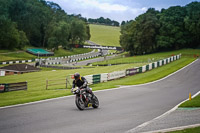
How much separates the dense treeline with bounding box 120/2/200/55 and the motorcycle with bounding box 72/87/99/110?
80684mm

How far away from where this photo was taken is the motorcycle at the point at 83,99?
1362 cm

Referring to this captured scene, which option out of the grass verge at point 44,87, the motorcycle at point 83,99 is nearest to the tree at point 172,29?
the grass verge at point 44,87

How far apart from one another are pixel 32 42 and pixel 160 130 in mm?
112632

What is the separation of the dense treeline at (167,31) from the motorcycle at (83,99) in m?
80.7

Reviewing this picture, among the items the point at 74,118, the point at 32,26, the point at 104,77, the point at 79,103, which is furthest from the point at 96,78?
the point at 32,26

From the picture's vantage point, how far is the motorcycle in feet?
44.7

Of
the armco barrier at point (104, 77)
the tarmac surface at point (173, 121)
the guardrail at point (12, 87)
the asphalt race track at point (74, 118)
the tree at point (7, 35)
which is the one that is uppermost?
the tree at point (7, 35)

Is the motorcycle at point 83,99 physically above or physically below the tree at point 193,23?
below

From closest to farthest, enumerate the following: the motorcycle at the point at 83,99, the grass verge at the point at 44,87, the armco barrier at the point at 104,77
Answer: the motorcycle at the point at 83,99
the grass verge at the point at 44,87
the armco barrier at the point at 104,77

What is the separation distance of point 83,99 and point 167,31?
280ft

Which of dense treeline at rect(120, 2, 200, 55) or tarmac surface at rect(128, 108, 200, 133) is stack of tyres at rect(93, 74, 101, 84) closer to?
tarmac surface at rect(128, 108, 200, 133)

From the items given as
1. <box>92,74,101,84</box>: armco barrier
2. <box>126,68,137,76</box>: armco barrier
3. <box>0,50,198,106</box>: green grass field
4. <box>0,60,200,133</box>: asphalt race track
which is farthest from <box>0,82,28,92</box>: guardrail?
<box>126,68,137,76</box>: armco barrier

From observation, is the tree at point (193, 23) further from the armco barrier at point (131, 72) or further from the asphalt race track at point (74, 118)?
the asphalt race track at point (74, 118)

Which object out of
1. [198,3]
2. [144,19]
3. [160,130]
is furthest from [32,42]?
[160,130]
